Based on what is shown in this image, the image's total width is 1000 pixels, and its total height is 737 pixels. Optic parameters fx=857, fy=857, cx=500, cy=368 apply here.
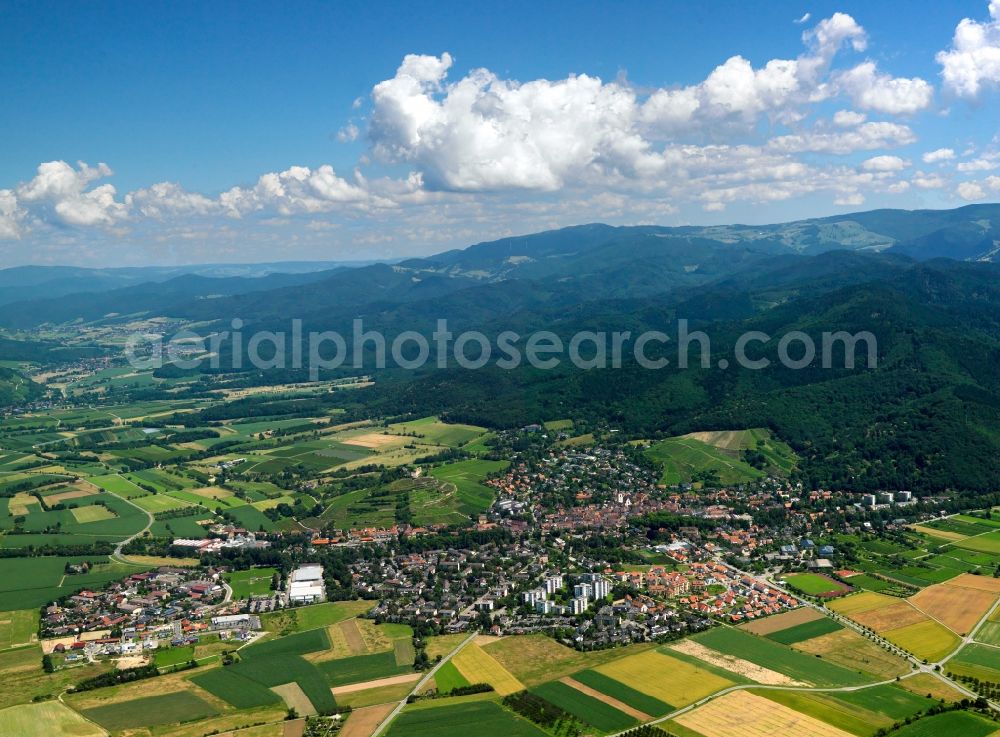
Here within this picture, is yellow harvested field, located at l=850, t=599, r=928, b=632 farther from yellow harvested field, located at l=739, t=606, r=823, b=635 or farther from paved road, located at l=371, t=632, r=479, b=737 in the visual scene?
paved road, located at l=371, t=632, r=479, b=737

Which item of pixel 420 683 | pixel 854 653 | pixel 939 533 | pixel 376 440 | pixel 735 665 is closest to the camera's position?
pixel 420 683

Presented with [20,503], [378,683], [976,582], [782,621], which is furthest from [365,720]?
[20,503]

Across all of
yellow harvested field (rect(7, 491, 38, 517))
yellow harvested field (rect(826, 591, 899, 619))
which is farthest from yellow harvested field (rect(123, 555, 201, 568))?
yellow harvested field (rect(826, 591, 899, 619))

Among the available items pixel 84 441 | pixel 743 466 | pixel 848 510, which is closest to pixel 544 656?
pixel 848 510

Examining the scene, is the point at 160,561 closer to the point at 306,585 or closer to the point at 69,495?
the point at 306,585

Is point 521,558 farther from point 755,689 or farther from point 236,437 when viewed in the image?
point 236,437

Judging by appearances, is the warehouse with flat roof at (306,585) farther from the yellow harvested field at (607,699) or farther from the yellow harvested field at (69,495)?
the yellow harvested field at (69,495)

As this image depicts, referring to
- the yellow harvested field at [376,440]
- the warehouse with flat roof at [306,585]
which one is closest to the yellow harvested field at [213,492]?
the yellow harvested field at [376,440]
